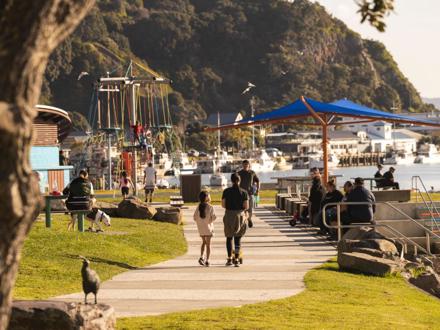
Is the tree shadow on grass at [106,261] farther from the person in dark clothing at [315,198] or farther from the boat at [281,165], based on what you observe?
the boat at [281,165]

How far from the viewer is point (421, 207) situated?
25172 mm

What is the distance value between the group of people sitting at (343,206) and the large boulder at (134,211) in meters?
4.06

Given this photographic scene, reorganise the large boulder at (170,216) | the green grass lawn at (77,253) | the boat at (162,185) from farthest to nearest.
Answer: the boat at (162,185)
the large boulder at (170,216)
the green grass lawn at (77,253)

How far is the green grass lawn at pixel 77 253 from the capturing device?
14.5 metres

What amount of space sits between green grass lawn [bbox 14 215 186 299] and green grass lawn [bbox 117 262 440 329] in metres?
2.60

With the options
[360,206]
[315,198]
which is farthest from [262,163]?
[360,206]

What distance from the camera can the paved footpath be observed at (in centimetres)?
1285

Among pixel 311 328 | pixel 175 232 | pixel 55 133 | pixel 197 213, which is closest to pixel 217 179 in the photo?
pixel 55 133

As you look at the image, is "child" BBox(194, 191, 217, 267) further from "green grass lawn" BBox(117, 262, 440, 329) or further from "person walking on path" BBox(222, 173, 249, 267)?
"green grass lawn" BBox(117, 262, 440, 329)

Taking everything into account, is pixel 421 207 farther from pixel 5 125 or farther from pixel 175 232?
pixel 5 125

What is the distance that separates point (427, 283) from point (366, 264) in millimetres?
944

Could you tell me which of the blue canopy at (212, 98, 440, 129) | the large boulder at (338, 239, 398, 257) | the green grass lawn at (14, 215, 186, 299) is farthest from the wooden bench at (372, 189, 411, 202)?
the large boulder at (338, 239, 398, 257)

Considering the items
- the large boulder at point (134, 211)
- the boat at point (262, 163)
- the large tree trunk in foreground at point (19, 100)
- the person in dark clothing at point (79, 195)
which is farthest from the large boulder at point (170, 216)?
the boat at point (262, 163)

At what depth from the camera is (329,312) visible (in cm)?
1214
